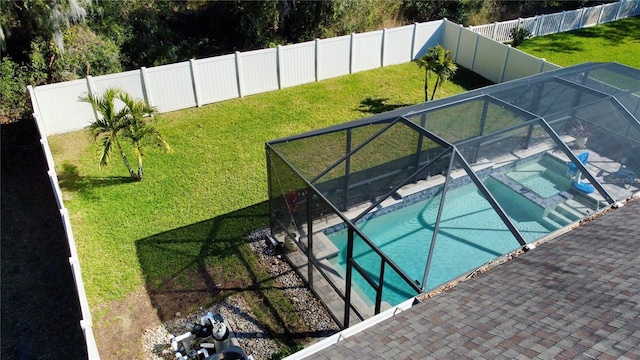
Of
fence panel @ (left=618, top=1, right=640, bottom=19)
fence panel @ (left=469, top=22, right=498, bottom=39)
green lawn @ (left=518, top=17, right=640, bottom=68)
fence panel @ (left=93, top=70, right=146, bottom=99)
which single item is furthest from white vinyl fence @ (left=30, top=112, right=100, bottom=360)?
fence panel @ (left=618, top=1, right=640, bottom=19)

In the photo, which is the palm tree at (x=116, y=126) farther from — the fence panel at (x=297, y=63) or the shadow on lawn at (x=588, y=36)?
the shadow on lawn at (x=588, y=36)

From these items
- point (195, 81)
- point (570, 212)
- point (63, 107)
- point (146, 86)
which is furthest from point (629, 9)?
point (63, 107)

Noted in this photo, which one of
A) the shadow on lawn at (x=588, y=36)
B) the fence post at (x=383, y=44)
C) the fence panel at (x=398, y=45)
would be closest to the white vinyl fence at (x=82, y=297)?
the fence post at (x=383, y=44)

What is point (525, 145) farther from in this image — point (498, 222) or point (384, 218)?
point (384, 218)

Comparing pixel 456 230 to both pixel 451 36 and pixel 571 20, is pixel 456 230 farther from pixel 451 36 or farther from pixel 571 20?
pixel 571 20

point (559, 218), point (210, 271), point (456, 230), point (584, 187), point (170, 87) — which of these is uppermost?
point (584, 187)
